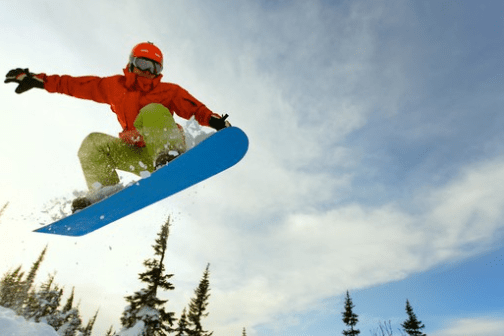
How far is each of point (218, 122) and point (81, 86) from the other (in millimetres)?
2212

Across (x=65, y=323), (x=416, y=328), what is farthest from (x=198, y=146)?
(x=65, y=323)

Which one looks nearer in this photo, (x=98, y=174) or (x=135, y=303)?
(x=98, y=174)

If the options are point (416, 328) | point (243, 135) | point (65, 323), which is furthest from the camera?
point (65, 323)

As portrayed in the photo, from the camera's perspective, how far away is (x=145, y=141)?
4.21 meters

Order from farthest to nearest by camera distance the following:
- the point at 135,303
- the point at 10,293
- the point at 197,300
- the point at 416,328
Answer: the point at 10,293
the point at 416,328
the point at 197,300
the point at 135,303

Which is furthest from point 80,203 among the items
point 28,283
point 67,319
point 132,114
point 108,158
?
point 28,283

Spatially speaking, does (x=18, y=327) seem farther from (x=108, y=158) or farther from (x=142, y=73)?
(x=142, y=73)

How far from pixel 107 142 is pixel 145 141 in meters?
0.91

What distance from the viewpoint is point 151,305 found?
18.8 m

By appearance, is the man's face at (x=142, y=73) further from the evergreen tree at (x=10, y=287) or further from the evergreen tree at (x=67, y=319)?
the evergreen tree at (x=10, y=287)

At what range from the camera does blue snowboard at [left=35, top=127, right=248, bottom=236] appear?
4.04 m

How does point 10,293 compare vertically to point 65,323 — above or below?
above

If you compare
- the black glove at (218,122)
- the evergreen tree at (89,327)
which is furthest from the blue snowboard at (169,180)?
the evergreen tree at (89,327)

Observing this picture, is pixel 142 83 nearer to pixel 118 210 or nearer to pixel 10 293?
pixel 118 210
